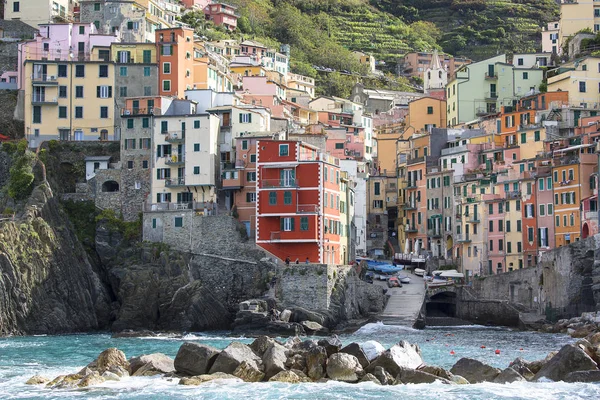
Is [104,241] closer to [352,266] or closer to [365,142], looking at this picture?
[352,266]

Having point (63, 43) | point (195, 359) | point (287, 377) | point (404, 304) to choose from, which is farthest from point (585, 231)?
point (63, 43)

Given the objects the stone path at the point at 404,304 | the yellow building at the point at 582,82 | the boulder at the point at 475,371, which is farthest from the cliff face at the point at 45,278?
the yellow building at the point at 582,82

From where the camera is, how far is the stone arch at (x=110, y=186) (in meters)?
87.6

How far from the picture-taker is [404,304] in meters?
83.6

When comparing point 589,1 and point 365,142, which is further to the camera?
point 589,1

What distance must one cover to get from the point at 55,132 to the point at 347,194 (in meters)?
24.3

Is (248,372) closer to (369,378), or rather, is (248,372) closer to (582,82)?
(369,378)

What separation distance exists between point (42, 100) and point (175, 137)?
513 inches

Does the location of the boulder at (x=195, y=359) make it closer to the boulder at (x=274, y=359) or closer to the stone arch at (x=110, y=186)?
the boulder at (x=274, y=359)

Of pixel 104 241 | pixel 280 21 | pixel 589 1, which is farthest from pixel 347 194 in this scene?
pixel 280 21

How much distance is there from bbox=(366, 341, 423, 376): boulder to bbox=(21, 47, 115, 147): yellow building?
1944 inches

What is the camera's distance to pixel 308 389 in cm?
4500

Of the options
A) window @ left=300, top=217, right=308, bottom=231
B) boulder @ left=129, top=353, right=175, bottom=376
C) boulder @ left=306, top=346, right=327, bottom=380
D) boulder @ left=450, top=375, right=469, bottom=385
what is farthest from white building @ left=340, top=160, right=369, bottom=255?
boulder @ left=450, top=375, right=469, bottom=385

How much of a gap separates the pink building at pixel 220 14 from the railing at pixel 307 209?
75273 mm
